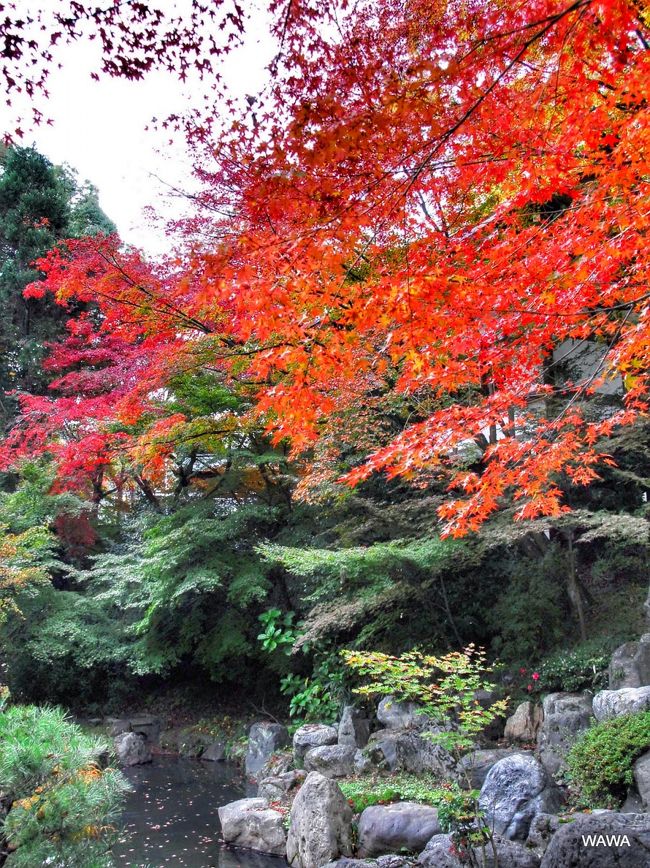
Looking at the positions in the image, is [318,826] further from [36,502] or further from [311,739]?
[36,502]

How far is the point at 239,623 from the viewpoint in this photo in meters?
10.6

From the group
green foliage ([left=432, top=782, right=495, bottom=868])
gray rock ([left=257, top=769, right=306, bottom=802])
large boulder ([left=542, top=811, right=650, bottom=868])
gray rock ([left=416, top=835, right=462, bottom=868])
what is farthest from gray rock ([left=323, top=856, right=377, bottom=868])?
gray rock ([left=257, top=769, right=306, bottom=802])

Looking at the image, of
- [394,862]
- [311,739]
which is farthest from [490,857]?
[311,739]

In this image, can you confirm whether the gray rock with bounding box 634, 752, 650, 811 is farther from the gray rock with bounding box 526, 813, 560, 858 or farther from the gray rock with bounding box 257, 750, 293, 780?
the gray rock with bounding box 257, 750, 293, 780

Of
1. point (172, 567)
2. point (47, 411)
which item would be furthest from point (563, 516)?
point (47, 411)

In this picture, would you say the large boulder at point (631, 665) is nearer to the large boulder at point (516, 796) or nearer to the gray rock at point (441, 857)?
the large boulder at point (516, 796)

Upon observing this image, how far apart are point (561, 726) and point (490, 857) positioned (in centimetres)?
218

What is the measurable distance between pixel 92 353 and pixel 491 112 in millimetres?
9627

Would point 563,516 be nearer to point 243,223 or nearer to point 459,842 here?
point 459,842

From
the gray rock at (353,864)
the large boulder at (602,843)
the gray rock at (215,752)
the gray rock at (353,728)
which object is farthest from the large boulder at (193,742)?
the large boulder at (602,843)

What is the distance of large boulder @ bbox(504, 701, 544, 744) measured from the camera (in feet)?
22.5

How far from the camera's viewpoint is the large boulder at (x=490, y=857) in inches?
168

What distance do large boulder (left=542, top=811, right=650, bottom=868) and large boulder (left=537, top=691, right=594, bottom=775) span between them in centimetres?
256

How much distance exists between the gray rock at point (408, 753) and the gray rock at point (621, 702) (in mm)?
1643
